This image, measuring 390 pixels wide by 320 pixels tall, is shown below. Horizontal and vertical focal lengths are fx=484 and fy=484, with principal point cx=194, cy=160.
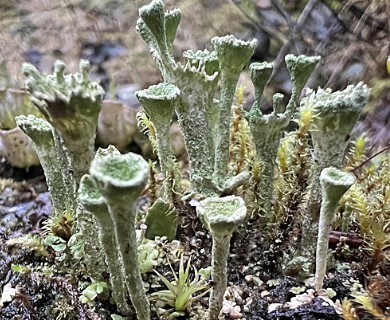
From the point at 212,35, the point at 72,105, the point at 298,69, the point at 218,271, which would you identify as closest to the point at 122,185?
the point at 72,105

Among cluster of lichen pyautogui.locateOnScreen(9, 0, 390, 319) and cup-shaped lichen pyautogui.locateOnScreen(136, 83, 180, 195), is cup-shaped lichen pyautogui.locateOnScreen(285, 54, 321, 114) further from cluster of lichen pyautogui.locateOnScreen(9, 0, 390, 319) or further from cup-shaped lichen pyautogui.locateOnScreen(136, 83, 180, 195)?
cup-shaped lichen pyautogui.locateOnScreen(136, 83, 180, 195)

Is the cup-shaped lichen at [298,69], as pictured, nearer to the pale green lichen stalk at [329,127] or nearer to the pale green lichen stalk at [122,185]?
the pale green lichen stalk at [329,127]

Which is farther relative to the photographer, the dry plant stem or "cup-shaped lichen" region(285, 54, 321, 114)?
"cup-shaped lichen" region(285, 54, 321, 114)

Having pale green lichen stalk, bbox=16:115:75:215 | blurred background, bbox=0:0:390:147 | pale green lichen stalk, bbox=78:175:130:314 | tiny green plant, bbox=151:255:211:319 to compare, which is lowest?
tiny green plant, bbox=151:255:211:319

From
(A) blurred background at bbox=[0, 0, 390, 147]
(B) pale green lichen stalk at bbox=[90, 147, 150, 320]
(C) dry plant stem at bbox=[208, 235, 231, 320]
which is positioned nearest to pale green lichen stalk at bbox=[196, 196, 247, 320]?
(C) dry plant stem at bbox=[208, 235, 231, 320]

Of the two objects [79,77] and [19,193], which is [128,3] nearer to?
[19,193]

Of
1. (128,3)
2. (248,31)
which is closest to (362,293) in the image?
(248,31)

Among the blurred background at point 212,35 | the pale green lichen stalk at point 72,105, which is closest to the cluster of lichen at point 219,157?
the pale green lichen stalk at point 72,105

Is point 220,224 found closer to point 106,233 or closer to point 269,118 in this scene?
point 106,233
